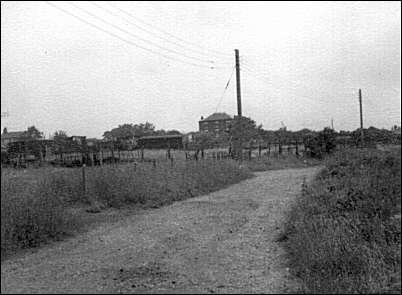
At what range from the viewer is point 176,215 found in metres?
Result: 11.9

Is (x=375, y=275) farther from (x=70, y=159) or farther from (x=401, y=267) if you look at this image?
(x=70, y=159)

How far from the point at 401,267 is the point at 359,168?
13.1 ft

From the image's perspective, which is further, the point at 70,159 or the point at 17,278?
the point at 70,159

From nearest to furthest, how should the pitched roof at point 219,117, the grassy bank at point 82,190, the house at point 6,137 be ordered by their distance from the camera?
the grassy bank at point 82,190
the house at point 6,137
the pitched roof at point 219,117

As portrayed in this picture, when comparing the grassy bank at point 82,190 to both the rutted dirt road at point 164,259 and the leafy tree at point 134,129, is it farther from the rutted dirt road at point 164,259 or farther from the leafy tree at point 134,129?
the leafy tree at point 134,129

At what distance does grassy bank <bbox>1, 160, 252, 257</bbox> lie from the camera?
7.03 m

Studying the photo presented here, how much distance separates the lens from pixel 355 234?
6.63 meters

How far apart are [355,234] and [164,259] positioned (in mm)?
2832

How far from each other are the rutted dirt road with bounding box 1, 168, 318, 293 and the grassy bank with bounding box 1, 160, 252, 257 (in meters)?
0.42

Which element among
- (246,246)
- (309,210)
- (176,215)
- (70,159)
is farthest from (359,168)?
(70,159)

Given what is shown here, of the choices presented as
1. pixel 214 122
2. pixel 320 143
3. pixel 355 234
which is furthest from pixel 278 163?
pixel 214 122

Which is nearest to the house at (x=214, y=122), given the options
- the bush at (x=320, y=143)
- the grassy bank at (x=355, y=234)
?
the bush at (x=320, y=143)

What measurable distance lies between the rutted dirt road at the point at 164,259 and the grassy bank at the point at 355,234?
1.36 ft

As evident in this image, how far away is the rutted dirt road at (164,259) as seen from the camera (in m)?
5.38
